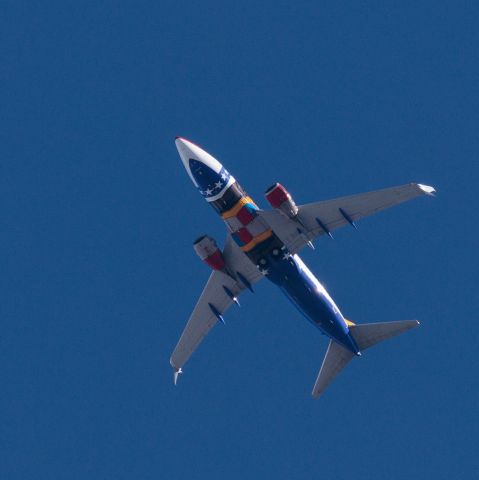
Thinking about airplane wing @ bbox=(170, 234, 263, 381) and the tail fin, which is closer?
airplane wing @ bbox=(170, 234, 263, 381)

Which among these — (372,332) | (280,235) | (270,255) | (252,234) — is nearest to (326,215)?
(280,235)

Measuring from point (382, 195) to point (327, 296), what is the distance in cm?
1241

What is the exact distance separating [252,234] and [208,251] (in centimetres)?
542

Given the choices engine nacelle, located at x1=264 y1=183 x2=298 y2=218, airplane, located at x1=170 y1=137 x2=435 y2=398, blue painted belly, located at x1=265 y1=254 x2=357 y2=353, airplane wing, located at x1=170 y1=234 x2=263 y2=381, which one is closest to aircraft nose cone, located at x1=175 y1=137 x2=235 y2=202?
airplane, located at x1=170 y1=137 x2=435 y2=398

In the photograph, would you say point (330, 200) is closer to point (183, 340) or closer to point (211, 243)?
point (211, 243)

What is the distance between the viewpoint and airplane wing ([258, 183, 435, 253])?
101375mm

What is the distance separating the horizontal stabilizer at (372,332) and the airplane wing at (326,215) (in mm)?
12338

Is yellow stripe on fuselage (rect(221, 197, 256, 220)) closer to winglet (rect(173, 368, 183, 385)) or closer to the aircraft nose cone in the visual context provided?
the aircraft nose cone

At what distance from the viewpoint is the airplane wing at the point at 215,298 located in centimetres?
10812

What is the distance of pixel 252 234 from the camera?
10406 cm

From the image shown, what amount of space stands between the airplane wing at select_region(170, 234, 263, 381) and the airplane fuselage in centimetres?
293

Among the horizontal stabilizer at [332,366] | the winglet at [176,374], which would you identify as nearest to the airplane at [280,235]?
the horizontal stabilizer at [332,366]

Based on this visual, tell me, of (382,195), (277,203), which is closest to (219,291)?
(277,203)

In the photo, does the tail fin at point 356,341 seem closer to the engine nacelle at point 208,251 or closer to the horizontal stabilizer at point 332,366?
the horizontal stabilizer at point 332,366
